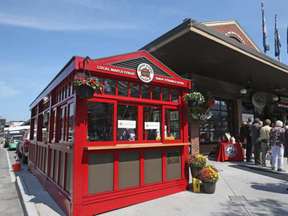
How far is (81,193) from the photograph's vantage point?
3.92m

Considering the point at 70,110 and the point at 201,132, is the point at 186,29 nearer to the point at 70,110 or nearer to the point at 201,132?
the point at 70,110

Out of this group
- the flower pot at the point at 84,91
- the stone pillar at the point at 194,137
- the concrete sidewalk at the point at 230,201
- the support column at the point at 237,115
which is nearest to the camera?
the flower pot at the point at 84,91

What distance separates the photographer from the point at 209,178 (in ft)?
16.6

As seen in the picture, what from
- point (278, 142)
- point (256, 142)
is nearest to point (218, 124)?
point (256, 142)

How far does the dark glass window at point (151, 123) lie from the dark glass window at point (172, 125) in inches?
9.3

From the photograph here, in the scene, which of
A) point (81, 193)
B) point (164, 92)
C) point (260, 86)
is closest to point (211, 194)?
point (164, 92)

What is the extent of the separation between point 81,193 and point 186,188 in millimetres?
2827

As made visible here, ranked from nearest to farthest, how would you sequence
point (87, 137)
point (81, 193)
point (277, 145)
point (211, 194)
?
point (81, 193)
point (87, 137)
point (211, 194)
point (277, 145)

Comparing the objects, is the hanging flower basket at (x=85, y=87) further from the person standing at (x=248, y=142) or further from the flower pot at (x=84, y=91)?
the person standing at (x=248, y=142)

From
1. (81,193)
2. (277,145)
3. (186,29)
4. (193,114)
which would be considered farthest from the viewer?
(193,114)

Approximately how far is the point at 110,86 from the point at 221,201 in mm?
3545

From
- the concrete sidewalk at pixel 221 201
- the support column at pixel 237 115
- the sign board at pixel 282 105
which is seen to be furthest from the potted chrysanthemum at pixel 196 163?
the sign board at pixel 282 105

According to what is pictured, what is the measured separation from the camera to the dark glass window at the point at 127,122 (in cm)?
463

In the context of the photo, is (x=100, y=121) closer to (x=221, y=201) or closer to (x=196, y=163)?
(x=196, y=163)
